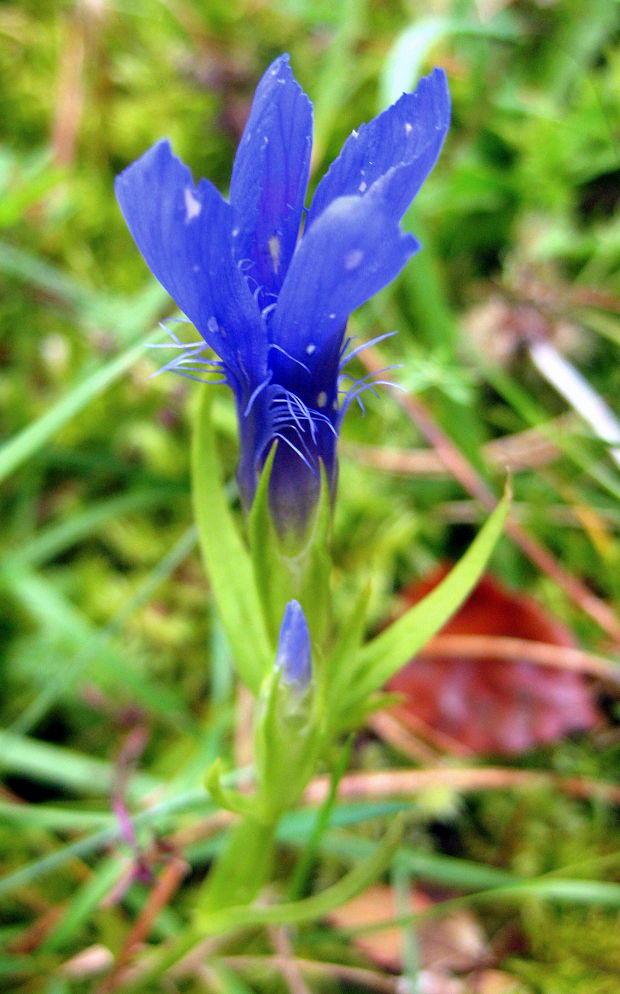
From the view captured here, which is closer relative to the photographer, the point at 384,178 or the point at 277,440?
the point at 384,178

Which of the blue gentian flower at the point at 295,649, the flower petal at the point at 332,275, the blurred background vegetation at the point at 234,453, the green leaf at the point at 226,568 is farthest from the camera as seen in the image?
the blurred background vegetation at the point at 234,453

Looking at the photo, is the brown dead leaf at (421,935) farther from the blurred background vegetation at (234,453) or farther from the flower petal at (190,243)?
the flower petal at (190,243)

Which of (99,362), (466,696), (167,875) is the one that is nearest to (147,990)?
(167,875)

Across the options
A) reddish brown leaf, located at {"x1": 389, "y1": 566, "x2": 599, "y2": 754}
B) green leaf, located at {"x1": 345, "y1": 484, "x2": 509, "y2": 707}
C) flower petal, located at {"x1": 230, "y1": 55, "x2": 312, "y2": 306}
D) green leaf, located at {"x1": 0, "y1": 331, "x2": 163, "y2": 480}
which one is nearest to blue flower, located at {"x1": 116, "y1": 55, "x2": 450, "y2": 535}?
flower petal, located at {"x1": 230, "y1": 55, "x2": 312, "y2": 306}

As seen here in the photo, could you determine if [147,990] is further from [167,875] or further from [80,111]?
[80,111]

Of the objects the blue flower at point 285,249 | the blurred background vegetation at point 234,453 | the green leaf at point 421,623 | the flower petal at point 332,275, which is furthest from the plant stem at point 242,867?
the flower petal at point 332,275

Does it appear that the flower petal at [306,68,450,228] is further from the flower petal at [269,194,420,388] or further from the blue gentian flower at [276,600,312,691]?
the blue gentian flower at [276,600,312,691]
